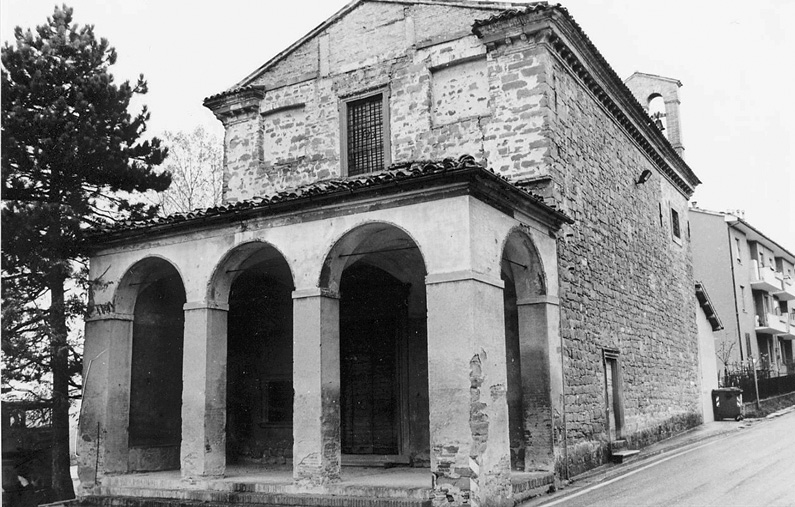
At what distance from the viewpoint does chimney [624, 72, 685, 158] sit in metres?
22.2

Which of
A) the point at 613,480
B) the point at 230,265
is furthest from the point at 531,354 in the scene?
the point at 230,265

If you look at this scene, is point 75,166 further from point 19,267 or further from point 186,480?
point 186,480

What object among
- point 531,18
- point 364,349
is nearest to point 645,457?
point 364,349

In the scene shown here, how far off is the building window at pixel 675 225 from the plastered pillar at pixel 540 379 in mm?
10549

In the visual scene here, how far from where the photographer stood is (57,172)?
13109mm

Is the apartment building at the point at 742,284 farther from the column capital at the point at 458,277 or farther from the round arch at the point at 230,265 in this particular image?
the round arch at the point at 230,265

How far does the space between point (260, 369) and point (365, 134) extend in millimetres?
5302

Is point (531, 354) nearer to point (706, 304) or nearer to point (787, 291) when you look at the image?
point (706, 304)

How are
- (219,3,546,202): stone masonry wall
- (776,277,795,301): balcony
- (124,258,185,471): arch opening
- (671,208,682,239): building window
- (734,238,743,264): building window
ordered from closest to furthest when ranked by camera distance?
(124,258,185,471): arch opening → (219,3,546,202): stone masonry wall → (671,208,682,239): building window → (734,238,743,264): building window → (776,277,795,301): balcony

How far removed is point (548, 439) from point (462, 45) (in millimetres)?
7423

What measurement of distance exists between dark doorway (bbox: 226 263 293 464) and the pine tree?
9.96ft

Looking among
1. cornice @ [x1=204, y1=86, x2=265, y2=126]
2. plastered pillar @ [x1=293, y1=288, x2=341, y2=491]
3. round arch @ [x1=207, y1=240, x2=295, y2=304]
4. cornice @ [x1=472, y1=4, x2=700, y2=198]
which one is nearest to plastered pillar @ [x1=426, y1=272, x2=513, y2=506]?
plastered pillar @ [x1=293, y1=288, x2=341, y2=491]

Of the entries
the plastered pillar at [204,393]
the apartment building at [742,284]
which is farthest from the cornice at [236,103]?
the apartment building at [742,284]

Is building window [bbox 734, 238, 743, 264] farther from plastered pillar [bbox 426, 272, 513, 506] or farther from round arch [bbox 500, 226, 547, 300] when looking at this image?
plastered pillar [bbox 426, 272, 513, 506]
